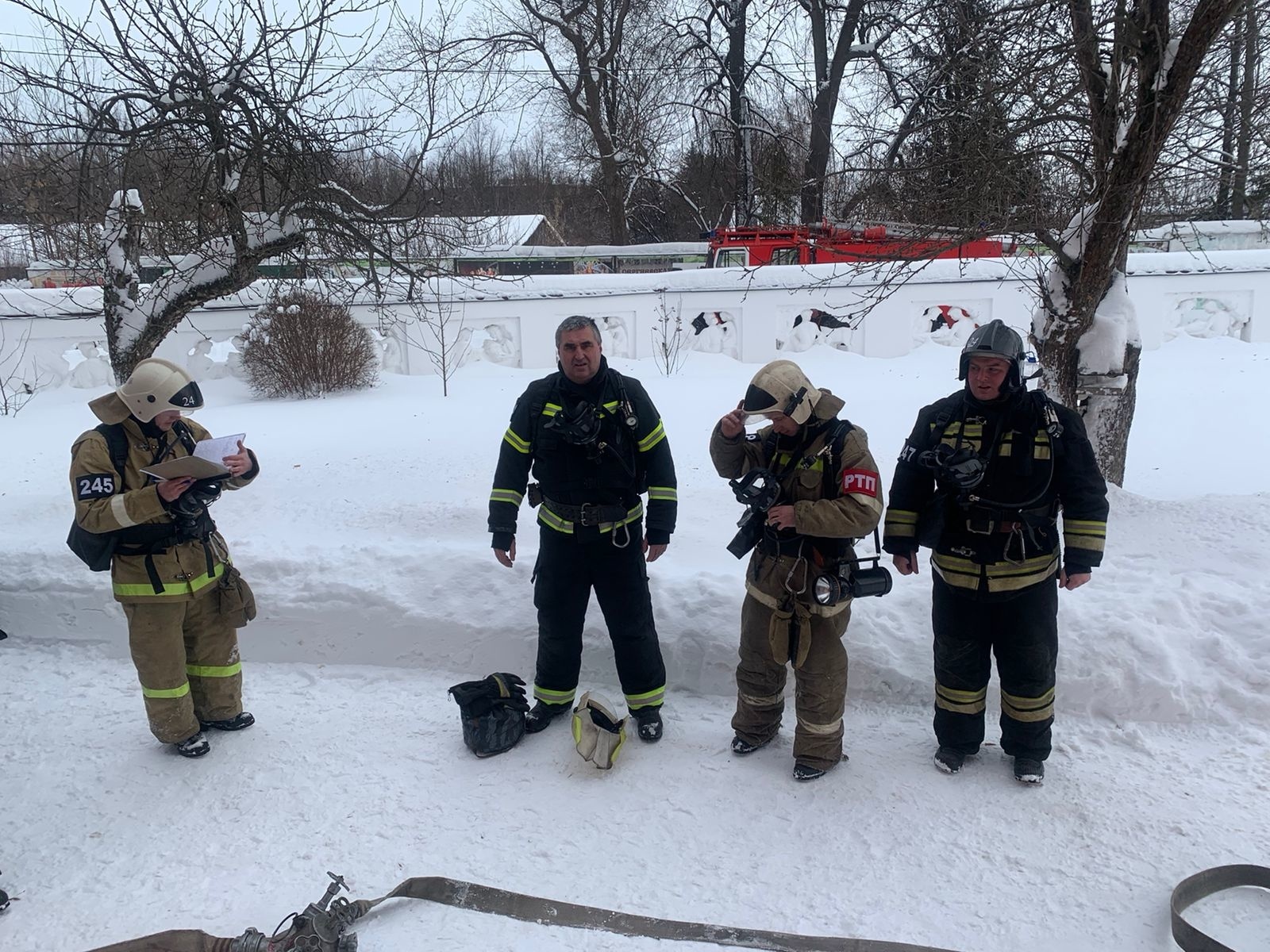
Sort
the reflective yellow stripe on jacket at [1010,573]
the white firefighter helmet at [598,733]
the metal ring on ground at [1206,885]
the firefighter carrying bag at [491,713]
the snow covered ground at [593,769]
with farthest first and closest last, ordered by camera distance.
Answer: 1. the firefighter carrying bag at [491,713]
2. the white firefighter helmet at [598,733]
3. the reflective yellow stripe on jacket at [1010,573]
4. the snow covered ground at [593,769]
5. the metal ring on ground at [1206,885]

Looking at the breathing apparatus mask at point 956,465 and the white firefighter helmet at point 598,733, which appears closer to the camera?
the breathing apparatus mask at point 956,465

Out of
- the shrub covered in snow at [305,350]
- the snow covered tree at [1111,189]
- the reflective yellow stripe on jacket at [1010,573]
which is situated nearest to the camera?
the reflective yellow stripe on jacket at [1010,573]

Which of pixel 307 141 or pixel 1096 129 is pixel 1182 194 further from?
pixel 307 141

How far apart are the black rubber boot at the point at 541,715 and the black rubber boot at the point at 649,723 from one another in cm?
38

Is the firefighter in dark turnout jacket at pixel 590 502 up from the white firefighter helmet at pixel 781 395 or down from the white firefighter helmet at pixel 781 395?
down

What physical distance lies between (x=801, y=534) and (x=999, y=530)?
0.73 m

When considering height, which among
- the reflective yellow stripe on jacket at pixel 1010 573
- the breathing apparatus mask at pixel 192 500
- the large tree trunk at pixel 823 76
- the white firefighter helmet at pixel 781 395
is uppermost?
the large tree trunk at pixel 823 76

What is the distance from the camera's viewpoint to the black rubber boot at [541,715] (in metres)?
3.97

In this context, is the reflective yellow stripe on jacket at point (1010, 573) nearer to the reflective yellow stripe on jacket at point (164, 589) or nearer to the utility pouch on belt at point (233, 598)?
the utility pouch on belt at point (233, 598)

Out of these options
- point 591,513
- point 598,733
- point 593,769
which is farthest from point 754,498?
point 593,769

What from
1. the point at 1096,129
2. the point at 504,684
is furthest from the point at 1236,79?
the point at 504,684

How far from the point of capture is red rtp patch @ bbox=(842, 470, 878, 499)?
10.8 ft

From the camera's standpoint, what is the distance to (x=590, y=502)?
3.72 metres

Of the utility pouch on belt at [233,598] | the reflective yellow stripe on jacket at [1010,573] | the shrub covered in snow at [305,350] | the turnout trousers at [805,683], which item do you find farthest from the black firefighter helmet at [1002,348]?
the shrub covered in snow at [305,350]
